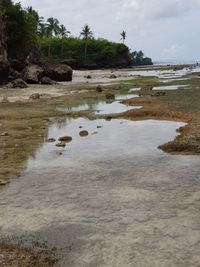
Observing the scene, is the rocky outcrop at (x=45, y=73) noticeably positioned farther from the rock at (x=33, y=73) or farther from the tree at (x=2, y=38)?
the tree at (x=2, y=38)

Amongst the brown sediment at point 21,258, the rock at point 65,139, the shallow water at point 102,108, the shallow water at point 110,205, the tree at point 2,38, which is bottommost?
the brown sediment at point 21,258

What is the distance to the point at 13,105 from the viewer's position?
31.7m

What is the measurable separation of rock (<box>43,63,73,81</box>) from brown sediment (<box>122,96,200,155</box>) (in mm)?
30052

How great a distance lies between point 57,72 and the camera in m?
61.9

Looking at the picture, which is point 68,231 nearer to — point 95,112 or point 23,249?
point 23,249

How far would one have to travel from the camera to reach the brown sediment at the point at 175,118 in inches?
649

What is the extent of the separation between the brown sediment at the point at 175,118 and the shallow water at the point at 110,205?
828 mm

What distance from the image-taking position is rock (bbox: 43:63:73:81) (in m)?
61.6

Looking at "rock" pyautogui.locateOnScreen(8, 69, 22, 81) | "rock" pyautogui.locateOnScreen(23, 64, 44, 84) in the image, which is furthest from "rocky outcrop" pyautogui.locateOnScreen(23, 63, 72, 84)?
"rock" pyautogui.locateOnScreen(8, 69, 22, 81)

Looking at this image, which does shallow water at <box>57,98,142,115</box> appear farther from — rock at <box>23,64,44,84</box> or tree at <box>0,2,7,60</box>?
tree at <box>0,2,7,60</box>

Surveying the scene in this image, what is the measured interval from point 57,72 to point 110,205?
5277 centimetres

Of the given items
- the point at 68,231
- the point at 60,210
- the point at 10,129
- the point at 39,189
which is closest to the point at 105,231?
the point at 68,231

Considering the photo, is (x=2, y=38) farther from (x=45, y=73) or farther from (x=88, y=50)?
(x=88, y=50)

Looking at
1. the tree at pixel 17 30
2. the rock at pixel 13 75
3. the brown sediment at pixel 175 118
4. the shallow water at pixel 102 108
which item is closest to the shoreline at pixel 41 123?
the brown sediment at pixel 175 118
